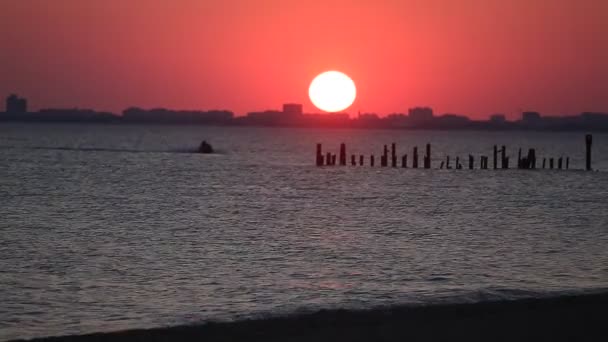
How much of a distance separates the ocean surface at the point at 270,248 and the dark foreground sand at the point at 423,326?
1894 millimetres

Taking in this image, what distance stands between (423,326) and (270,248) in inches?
504

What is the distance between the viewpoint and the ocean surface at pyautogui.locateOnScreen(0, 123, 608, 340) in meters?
15.5

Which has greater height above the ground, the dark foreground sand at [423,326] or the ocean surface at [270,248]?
the dark foreground sand at [423,326]

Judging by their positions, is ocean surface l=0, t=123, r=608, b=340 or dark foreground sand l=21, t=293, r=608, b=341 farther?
ocean surface l=0, t=123, r=608, b=340

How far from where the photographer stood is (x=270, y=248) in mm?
23812

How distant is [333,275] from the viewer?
62.1ft

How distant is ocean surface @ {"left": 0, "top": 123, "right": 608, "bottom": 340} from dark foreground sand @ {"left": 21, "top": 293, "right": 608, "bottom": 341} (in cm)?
189

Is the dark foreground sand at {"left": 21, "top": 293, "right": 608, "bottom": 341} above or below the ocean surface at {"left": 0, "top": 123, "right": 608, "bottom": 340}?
above

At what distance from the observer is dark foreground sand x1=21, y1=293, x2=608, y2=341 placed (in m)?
10.7

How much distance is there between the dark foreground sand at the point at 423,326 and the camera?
10734 mm

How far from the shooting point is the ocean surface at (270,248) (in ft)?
50.9

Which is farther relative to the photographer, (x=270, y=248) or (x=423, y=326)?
(x=270, y=248)

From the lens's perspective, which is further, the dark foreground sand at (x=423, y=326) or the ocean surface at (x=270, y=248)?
the ocean surface at (x=270, y=248)

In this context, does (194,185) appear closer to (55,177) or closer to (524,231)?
(55,177)
